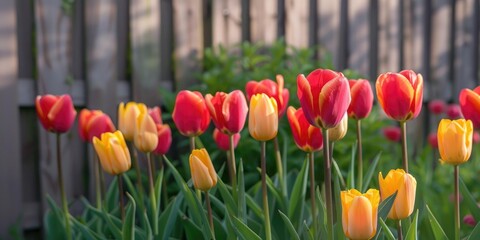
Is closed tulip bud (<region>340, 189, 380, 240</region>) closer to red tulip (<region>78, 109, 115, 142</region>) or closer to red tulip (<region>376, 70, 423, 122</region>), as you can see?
red tulip (<region>376, 70, 423, 122</region>)

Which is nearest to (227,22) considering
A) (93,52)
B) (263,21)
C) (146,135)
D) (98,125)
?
(263,21)

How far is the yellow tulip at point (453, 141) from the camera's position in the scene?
1.23 meters

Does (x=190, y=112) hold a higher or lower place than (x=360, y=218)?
higher

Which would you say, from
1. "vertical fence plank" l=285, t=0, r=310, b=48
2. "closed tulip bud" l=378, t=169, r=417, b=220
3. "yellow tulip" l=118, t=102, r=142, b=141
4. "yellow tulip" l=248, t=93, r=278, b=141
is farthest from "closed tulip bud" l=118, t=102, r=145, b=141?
"vertical fence plank" l=285, t=0, r=310, b=48

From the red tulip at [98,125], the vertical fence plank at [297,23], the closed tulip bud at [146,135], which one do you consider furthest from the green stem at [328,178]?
the vertical fence plank at [297,23]

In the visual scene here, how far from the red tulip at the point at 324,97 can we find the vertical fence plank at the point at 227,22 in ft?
7.37

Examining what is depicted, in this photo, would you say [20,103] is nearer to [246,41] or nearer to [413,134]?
[246,41]

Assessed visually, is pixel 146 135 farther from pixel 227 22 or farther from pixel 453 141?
pixel 227 22

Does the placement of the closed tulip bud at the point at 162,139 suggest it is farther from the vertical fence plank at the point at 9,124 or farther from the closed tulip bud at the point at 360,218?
the vertical fence plank at the point at 9,124

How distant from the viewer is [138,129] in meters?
1.58

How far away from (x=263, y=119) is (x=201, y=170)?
0.49ft

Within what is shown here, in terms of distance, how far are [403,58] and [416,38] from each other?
0.17 meters

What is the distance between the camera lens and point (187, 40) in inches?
130

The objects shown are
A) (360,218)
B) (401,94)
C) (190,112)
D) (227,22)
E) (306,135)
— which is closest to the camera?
(360,218)
